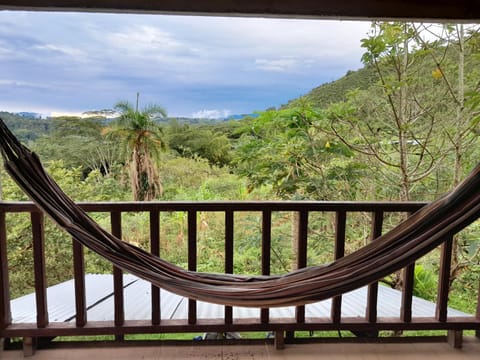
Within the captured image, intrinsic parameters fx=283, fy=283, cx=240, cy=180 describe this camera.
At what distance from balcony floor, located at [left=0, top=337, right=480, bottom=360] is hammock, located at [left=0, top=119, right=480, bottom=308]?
44cm

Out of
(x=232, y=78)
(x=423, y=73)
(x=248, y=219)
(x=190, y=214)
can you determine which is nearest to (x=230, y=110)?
(x=232, y=78)

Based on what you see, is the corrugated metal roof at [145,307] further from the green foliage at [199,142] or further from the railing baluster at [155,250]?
the green foliage at [199,142]

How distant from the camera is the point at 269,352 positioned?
1400 mm

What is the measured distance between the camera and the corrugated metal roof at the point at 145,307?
1.48 metres

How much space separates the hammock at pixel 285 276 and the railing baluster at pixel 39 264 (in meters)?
0.26

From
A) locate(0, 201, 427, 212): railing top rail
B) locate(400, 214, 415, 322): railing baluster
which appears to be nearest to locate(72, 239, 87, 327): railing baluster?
locate(0, 201, 427, 212): railing top rail

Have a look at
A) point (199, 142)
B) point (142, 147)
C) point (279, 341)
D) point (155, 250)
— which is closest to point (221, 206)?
point (155, 250)

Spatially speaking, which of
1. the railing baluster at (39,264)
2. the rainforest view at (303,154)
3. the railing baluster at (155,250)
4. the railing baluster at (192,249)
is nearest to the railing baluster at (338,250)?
the railing baluster at (192,249)

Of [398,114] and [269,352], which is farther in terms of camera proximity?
[398,114]

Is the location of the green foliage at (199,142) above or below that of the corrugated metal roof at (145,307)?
above

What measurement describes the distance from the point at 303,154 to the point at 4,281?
2.81m

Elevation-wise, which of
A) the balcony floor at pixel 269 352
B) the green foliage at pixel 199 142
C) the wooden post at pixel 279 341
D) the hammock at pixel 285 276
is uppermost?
the green foliage at pixel 199 142

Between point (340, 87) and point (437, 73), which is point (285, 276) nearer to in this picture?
point (437, 73)

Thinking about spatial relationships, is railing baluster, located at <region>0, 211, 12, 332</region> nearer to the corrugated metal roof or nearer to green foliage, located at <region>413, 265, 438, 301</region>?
the corrugated metal roof
